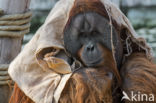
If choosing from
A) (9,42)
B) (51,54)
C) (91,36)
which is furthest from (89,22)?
(9,42)

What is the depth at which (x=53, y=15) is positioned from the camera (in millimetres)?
2021

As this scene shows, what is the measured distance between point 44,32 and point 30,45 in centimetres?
11

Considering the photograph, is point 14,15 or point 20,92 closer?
point 20,92

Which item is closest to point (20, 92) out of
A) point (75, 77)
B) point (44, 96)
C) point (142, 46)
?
point (44, 96)

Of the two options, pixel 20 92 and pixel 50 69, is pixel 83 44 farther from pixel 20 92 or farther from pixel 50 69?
pixel 20 92

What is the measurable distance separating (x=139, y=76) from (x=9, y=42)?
0.75 m

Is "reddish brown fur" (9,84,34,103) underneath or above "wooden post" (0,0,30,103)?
underneath

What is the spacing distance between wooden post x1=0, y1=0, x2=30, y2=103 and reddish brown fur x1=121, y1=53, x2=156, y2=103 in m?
0.65

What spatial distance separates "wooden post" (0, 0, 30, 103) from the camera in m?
2.31

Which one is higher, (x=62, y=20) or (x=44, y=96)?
(x=62, y=20)

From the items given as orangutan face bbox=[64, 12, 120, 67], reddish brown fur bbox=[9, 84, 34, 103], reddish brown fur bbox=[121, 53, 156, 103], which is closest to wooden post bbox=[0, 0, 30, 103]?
reddish brown fur bbox=[9, 84, 34, 103]

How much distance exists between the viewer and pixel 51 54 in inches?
76.0

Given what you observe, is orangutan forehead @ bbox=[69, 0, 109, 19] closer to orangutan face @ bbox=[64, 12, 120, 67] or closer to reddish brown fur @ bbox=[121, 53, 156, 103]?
orangutan face @ bbox=[64, 12, 120, 67]

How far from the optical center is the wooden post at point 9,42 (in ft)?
7.57
